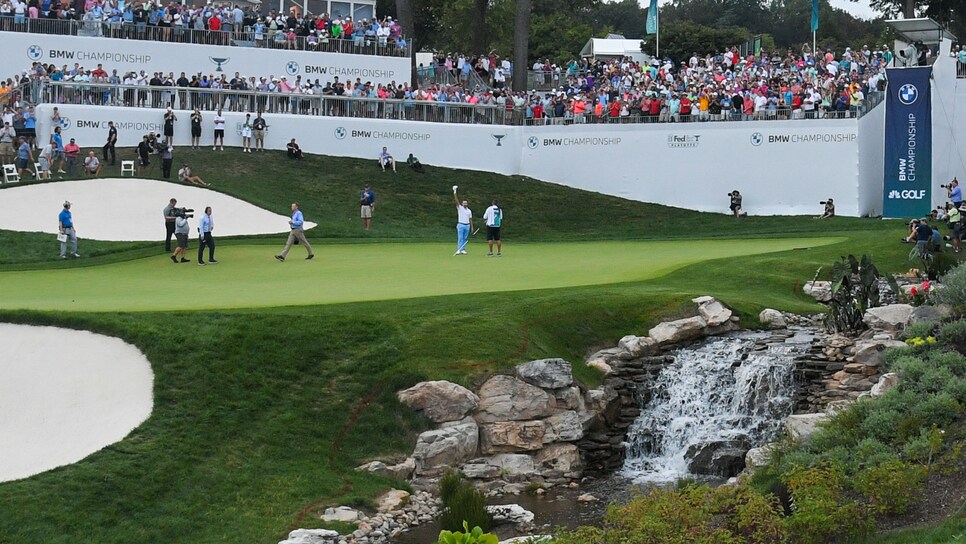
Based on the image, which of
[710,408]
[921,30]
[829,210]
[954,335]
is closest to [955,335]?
[954,335]

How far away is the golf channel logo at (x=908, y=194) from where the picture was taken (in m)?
45.5

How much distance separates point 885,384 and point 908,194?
79.1 feet

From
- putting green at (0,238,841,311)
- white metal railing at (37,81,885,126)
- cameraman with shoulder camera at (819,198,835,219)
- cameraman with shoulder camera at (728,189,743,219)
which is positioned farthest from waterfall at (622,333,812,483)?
white metal railing at (37,81,885,126)

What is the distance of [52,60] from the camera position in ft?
174

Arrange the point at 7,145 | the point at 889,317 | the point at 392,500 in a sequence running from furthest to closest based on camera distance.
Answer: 1. the point at 7,145
2. the point at 889,317
3. the point at 392,500

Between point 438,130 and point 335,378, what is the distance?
27799mm

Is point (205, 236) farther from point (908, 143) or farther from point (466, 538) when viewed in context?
point (466, 538)

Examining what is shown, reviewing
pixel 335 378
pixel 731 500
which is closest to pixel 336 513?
pixel 335 378

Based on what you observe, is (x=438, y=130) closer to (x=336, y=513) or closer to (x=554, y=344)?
(x=554, y=344)

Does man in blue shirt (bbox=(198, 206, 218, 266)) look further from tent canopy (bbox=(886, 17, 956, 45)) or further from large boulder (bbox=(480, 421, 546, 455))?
tent canopy (bbox=(886, 17, 956, 45))

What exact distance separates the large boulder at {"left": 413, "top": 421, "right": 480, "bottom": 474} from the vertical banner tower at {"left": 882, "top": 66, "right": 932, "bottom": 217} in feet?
86.7

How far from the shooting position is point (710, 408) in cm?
2562

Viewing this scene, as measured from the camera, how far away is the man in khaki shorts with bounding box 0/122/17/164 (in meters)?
44.1

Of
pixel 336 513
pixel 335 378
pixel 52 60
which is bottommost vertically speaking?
pixel 336 513
